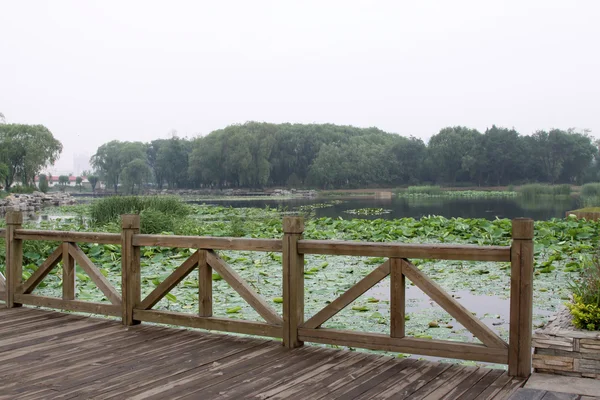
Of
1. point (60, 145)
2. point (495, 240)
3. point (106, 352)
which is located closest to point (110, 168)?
point (60, 145)

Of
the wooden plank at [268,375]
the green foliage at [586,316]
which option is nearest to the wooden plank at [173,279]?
the wooden plank at [268,375]

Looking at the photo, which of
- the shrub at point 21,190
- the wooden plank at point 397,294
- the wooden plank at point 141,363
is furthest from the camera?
the shrub at point 21,190

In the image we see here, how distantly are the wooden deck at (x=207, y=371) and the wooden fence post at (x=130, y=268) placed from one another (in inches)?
10.7

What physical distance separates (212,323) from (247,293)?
49 cm

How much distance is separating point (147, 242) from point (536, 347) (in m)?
3.29

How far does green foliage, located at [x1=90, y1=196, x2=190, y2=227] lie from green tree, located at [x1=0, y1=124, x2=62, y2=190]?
163 ft

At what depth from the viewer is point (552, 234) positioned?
13.2 metres

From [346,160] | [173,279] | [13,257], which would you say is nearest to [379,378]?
[173,279]

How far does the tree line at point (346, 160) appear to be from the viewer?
86.2 m

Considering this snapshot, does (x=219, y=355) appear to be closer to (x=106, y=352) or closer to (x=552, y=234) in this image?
(x=106, y=352)

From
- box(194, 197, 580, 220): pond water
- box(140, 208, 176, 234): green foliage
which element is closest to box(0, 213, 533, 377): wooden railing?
box(140, 208, 176, 234): green foliage

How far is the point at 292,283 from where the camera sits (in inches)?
179

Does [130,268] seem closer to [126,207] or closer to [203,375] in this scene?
[203,375]

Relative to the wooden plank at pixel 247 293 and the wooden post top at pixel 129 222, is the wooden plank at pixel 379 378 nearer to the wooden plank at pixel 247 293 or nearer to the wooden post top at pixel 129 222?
the wooden plank at pixel 247 293
